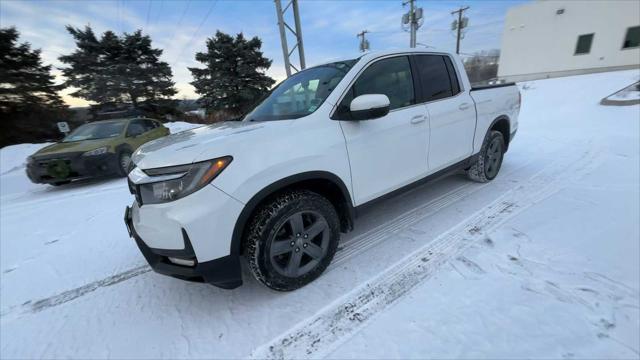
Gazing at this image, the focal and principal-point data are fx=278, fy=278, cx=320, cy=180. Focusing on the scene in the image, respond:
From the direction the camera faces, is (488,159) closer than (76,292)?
No

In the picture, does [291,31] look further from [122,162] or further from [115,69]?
[115,69]

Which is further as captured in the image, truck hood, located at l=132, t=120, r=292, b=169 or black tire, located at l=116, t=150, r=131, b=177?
black tire, located at l=116, t=150, r=131, b=177

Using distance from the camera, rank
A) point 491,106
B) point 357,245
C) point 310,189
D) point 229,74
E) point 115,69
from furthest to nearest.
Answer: point 229,74 → point 115,69 → point 491,106 → point 357,245 → point 310,189

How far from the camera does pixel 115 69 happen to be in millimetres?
21875

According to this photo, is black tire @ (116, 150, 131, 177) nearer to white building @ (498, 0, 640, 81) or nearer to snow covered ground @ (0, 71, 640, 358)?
snow covered ground @ (0, 71, 640, 358)

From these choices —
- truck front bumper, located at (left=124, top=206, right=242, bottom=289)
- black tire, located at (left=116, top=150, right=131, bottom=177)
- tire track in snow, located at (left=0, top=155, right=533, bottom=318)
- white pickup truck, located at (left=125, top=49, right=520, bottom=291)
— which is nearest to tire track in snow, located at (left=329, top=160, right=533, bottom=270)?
tire track in snow, located at (left=0, top=155, right=533, bottom=318)

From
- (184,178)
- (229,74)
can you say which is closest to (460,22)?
(229,74)

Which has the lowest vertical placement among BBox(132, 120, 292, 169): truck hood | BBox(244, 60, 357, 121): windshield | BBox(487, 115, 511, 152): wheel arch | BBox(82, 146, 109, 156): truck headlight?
BBox(487, 115, 511, 152): wheel arch

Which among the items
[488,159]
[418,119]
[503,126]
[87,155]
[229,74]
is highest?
[229,74]

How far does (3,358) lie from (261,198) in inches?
80.9

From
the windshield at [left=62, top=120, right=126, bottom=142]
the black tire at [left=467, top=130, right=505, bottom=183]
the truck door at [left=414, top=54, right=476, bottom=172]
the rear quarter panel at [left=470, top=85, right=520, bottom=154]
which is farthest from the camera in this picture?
the windshield at [left=62, top=120, right=126, bottom=142]

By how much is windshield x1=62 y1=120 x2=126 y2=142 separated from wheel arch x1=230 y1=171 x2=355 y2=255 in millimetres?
7059

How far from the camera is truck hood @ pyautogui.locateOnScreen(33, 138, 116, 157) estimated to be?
6109 mm

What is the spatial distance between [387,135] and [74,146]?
24.0ft
